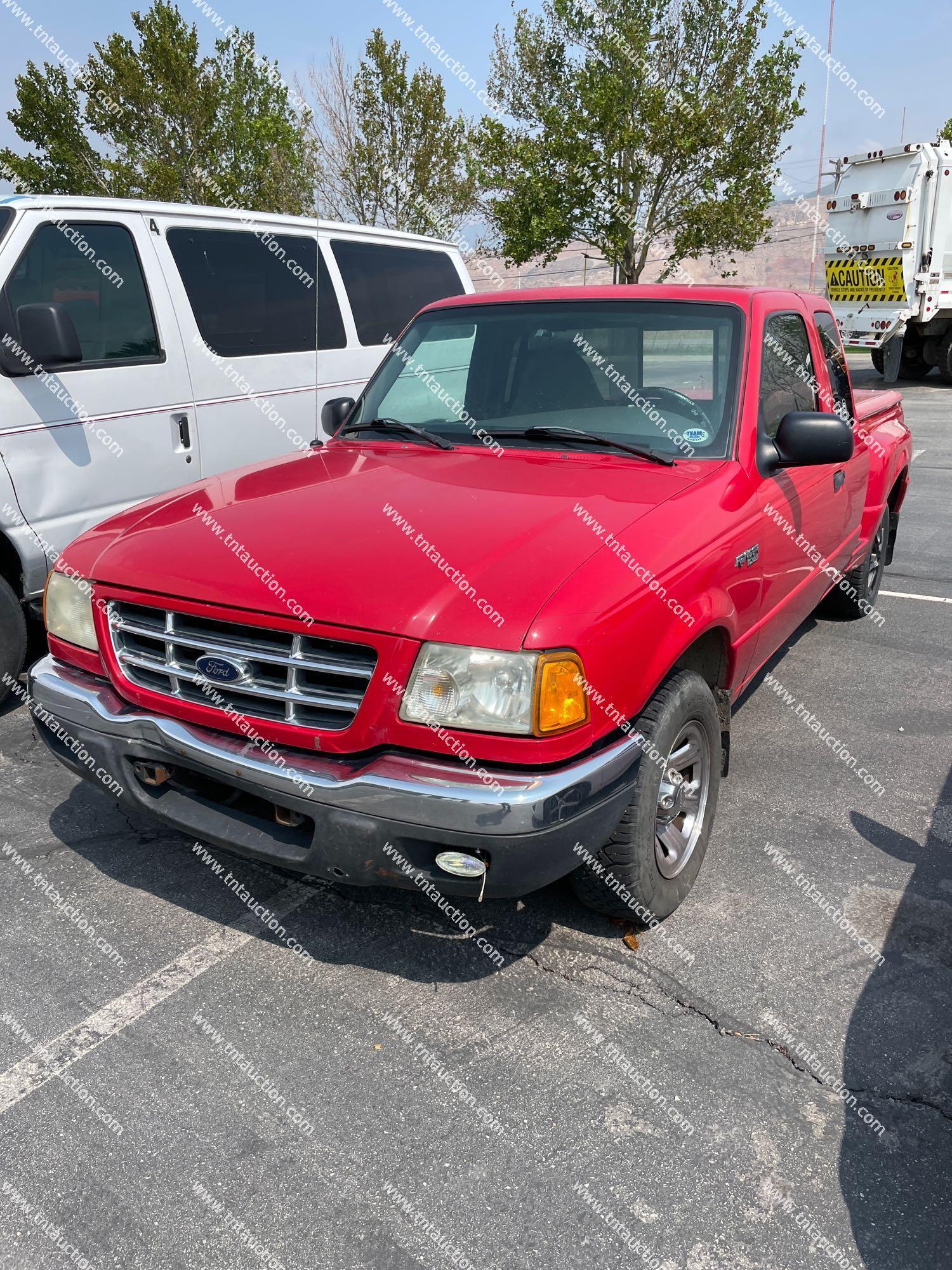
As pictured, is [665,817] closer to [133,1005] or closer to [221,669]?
[221,669]

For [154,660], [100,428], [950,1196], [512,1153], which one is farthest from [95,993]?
[100,428]

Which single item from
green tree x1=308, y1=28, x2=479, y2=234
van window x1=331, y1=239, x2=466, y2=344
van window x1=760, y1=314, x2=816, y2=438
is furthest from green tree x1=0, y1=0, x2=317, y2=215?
van window x1=760, y1=314, x2=816, y2=438

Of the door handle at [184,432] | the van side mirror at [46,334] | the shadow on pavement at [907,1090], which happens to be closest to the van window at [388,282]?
the door handle at [184,432]

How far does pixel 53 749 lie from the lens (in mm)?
3102

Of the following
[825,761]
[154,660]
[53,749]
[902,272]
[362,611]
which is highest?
[902,272]

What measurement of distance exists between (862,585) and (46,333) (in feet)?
15.1

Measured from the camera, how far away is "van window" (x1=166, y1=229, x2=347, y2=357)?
531 centimetres

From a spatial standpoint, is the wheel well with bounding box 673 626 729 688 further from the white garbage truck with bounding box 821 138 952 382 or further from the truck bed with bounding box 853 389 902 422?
the white garbage truck with bounding box 821 138 952 382

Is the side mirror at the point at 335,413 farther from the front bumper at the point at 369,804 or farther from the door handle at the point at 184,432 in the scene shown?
the front bumper at the point at 369,804

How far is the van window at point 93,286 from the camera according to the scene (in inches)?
178

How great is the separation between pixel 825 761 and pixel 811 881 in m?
1.02

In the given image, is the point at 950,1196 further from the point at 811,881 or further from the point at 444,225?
the point at 444,225

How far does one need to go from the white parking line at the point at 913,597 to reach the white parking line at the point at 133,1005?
4.96m

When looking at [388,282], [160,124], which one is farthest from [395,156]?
[388,282]
